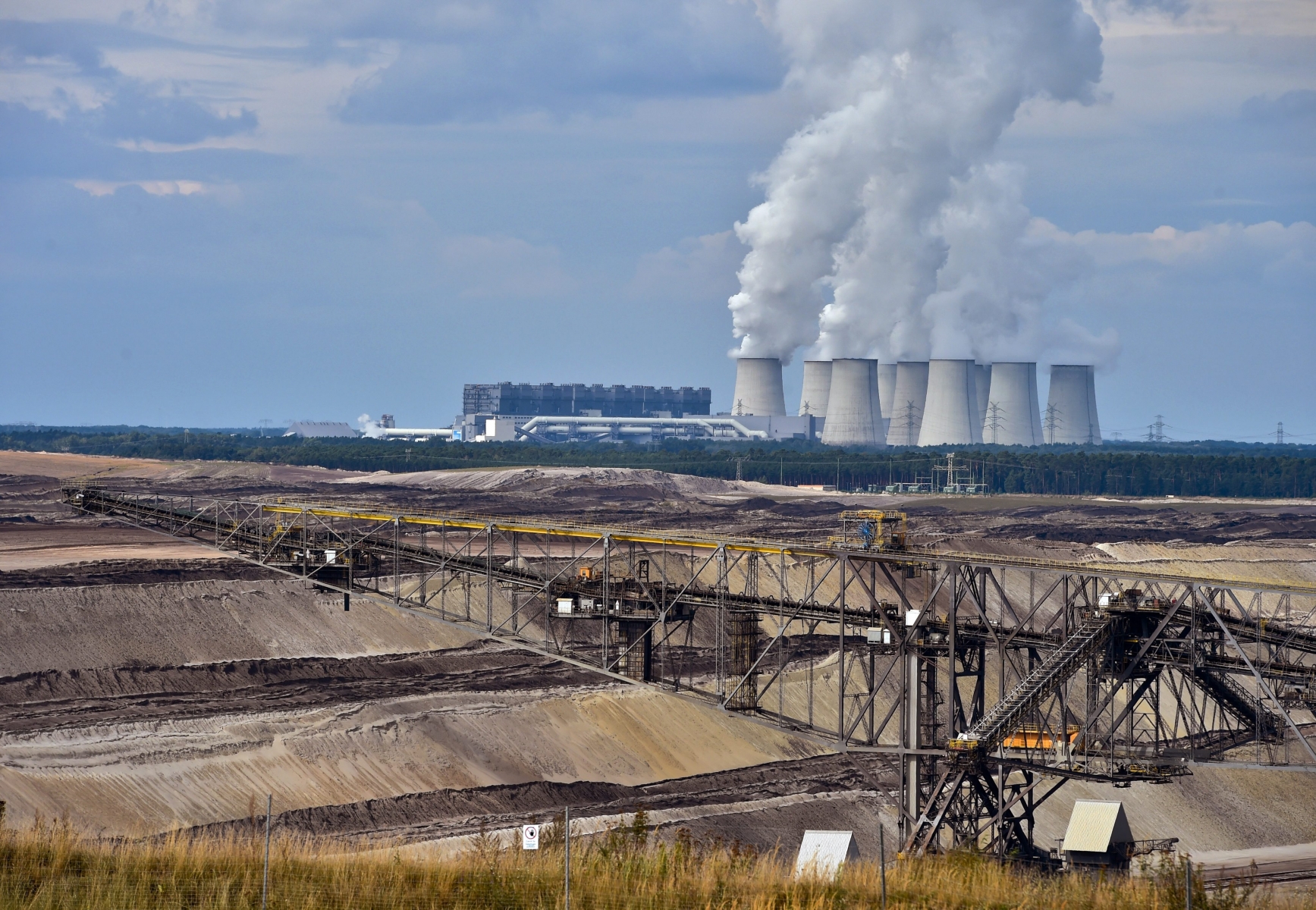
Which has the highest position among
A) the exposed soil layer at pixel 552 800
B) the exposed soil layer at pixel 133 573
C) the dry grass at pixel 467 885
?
the dry grass at pixel 467 885

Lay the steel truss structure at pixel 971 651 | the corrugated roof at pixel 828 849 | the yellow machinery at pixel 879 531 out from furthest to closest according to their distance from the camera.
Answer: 1. the yellow machinery at pixel 879 531
2. the steel truss structure at pixel 971 651
3. the corrugated roof at pixel 828 849

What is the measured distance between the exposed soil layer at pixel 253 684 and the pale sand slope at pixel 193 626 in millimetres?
1982

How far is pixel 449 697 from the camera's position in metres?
59.6

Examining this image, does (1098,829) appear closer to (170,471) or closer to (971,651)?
(971,651)

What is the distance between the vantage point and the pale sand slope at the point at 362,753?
45.1 m

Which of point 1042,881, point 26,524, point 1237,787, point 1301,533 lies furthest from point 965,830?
point 1301,533

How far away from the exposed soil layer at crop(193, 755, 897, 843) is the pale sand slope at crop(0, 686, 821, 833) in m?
1.68

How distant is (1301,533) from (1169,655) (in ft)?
392

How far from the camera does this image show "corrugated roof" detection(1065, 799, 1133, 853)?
133 ft

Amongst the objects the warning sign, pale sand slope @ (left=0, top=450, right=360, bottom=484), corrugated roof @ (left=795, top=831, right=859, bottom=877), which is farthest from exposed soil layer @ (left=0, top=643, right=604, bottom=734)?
pale sand slope @ (left=0, top=450, right=360, bottom=484)

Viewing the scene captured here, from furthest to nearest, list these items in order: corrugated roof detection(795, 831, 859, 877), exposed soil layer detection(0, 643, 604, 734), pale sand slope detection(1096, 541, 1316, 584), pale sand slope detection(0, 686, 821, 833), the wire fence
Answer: pale sand slope detection(1096, 541, 1316, 584) → exposed soil layer detection(0, 643, 604, 734) → pale sand slope detection(0, 686, 821, 833) → corrugated roof detection(795, 831, 859, 877) → the wire fence

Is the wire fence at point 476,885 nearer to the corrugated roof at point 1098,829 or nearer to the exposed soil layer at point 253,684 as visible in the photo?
the corrugated roof at point 1098,829

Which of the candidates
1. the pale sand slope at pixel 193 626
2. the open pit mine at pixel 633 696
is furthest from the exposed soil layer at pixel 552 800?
the pale sand slope at pixel 193 626

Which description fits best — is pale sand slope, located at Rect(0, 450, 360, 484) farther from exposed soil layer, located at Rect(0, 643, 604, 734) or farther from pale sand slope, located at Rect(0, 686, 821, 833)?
pale sand slope, located at Rect(0, 686, 821, 833)
